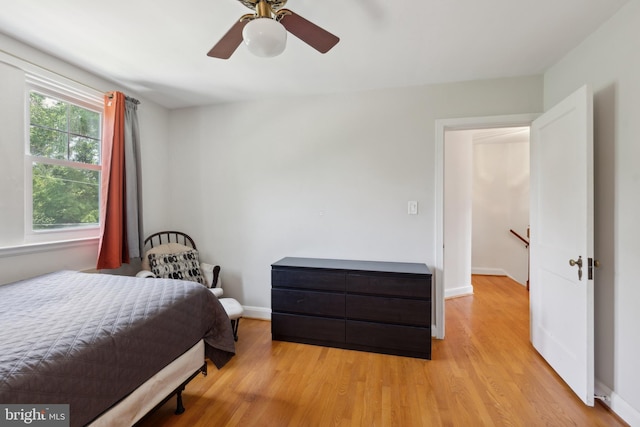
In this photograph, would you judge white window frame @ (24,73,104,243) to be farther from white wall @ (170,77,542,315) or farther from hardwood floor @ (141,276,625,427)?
hardwood floor @ (141,276,625,427)

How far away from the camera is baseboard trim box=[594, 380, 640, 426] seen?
1.50 meters

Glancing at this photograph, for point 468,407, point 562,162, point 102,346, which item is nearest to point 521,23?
point 562,162

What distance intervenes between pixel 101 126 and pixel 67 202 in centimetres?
78

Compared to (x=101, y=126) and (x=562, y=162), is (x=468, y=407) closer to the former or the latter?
(x=562, y=162)

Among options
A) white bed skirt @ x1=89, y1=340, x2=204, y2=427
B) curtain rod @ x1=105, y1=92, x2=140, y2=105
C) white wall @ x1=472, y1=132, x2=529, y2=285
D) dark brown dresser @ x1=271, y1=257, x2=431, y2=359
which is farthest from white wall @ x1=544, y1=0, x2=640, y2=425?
curtain rod @ x1=105, y1=92, x2=140, y2=105

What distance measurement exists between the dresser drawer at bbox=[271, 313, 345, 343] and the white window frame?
1.89 meters

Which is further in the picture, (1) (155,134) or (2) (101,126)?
(1) (155,134)

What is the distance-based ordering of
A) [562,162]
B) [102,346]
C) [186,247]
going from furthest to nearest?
[186,247] → [562,162] → [102,346]

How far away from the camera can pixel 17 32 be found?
5.97ft

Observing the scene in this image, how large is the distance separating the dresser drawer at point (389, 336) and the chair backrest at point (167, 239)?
81.0 inches

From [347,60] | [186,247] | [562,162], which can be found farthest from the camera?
[186,247]

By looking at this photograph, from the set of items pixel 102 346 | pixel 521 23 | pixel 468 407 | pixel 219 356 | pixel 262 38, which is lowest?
pixel 468 407

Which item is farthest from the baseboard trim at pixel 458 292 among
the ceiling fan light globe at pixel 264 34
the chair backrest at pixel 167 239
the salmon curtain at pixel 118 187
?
the salmon curtain at pixel 118 187

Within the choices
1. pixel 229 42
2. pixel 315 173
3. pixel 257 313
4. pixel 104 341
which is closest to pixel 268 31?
pixel 229 42
